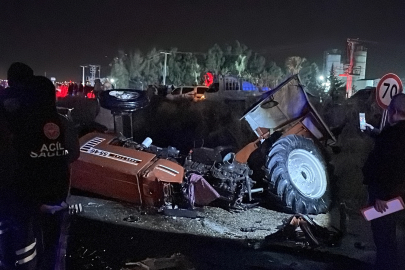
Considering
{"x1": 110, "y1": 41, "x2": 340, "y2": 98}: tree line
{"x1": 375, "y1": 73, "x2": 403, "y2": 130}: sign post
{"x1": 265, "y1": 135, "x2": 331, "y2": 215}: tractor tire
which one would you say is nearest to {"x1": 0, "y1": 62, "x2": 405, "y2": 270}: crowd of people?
{"x1": 375, "y1": 73, "x2": 403, "y2": 130}: sign post

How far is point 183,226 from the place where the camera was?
18.9 feet

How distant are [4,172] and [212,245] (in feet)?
10.3

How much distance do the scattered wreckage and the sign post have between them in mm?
1930

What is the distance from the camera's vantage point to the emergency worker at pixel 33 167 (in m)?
2.57

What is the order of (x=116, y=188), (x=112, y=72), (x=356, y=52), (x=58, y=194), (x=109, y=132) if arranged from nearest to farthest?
(x=58, y=194) → (x=116, y=188) → (x=109, y=132) → (x=356, y=52) → (x=112, y=72)

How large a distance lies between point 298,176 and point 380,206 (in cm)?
380

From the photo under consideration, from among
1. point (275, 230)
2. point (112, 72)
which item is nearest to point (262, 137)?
point (275, 230)

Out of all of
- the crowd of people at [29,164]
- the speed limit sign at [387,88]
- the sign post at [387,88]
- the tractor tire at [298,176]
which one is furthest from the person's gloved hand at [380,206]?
the tractor tire at [298,176]

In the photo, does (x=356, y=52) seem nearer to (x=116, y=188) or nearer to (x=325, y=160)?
(x=325, y=160)

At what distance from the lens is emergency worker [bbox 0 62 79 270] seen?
2568mm

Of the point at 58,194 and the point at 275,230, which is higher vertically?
the point at 58,194

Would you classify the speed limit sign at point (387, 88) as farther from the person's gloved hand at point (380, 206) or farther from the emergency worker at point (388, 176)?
the person's gloved hand at point (380, 206)

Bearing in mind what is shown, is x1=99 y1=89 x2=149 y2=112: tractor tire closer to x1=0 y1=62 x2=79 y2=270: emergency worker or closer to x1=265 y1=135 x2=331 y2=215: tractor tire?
x1=265 y1=135 x2=331 y2=215: tractor tire

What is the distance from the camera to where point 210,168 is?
670 centimetres
